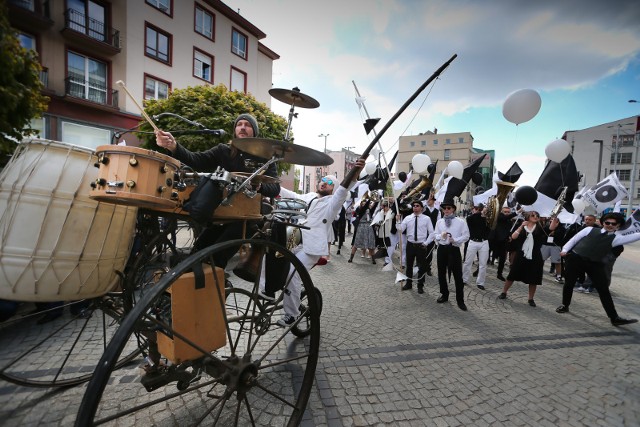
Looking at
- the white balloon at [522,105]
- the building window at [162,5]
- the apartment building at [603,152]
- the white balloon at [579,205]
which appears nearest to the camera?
the white balloon at [522,105]

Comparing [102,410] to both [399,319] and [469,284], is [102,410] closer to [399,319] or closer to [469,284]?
[399,319]

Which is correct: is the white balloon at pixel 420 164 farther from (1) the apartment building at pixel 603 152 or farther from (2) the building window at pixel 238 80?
(1) the apartment building at pixel 603 152

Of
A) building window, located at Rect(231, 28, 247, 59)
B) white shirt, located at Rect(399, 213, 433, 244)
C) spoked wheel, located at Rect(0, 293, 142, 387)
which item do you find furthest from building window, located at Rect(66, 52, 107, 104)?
white shirt, located at Rect(399, 213, 433, 244)

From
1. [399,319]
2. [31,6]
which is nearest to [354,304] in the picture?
[399,319]

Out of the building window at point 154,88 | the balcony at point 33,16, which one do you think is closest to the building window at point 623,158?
the building window at point 154,88

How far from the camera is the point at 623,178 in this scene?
141 ft

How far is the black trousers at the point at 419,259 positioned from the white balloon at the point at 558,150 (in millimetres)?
4297

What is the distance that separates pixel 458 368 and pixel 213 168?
339 cm

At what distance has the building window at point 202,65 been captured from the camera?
20562 millimetres

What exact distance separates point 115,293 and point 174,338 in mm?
1060

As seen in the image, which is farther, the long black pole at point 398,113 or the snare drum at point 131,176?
the long black pole at point 398,113

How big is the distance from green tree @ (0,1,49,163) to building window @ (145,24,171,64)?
16345mm

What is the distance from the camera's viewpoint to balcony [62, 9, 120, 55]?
14.5 m

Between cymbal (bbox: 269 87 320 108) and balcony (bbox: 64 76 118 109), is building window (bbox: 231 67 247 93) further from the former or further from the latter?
cymbal (bbox: 269 87 320 108)
